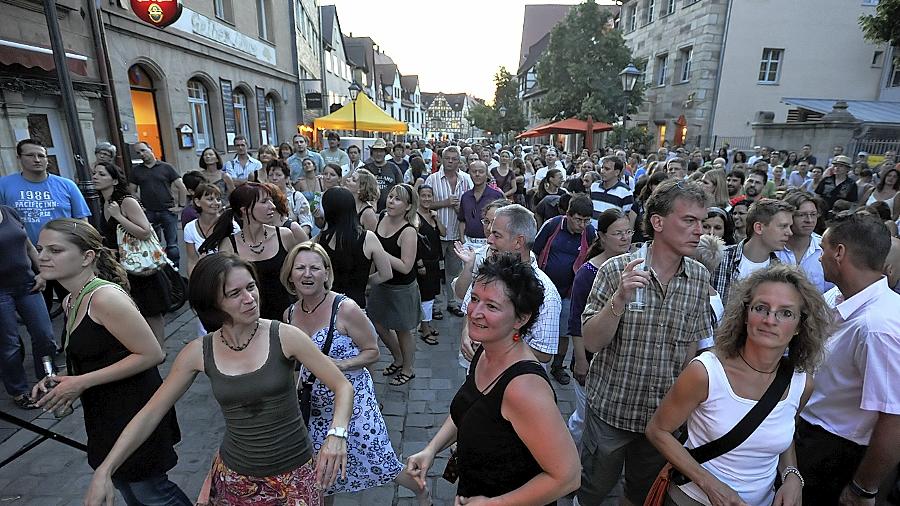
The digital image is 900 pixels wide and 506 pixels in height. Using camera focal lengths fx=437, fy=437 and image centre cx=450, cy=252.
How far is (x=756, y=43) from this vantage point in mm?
20500

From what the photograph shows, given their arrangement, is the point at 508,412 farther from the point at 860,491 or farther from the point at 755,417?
the point at 860,491

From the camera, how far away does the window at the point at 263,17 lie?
17283mm

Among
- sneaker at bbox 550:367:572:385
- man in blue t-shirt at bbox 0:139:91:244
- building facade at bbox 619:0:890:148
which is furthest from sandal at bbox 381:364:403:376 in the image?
building facade at bbox 619:0:890:148

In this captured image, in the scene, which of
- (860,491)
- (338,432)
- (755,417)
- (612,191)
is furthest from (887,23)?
(338,432)

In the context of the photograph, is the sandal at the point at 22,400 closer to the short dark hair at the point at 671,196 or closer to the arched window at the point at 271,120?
the short dark hair at the point at 671,196

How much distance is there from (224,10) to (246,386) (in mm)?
16902

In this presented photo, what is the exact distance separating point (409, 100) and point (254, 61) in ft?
221

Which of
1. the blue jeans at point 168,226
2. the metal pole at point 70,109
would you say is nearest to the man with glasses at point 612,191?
the metal pole at point 70,109

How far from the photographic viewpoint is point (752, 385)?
76.2 inches

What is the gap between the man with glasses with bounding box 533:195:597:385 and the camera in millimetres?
4359

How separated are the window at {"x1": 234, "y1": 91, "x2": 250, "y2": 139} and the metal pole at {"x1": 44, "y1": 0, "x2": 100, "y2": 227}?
33.5 feet

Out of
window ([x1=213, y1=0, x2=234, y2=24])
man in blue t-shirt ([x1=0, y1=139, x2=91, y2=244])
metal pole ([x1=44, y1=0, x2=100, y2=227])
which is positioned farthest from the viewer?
window ([x1=213, y1=0, x2=234, y2=24])

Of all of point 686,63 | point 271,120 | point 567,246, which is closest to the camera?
point 567,246

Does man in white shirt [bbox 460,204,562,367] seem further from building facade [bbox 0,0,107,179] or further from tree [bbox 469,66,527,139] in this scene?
tree [bbox 469,66,527,139]
